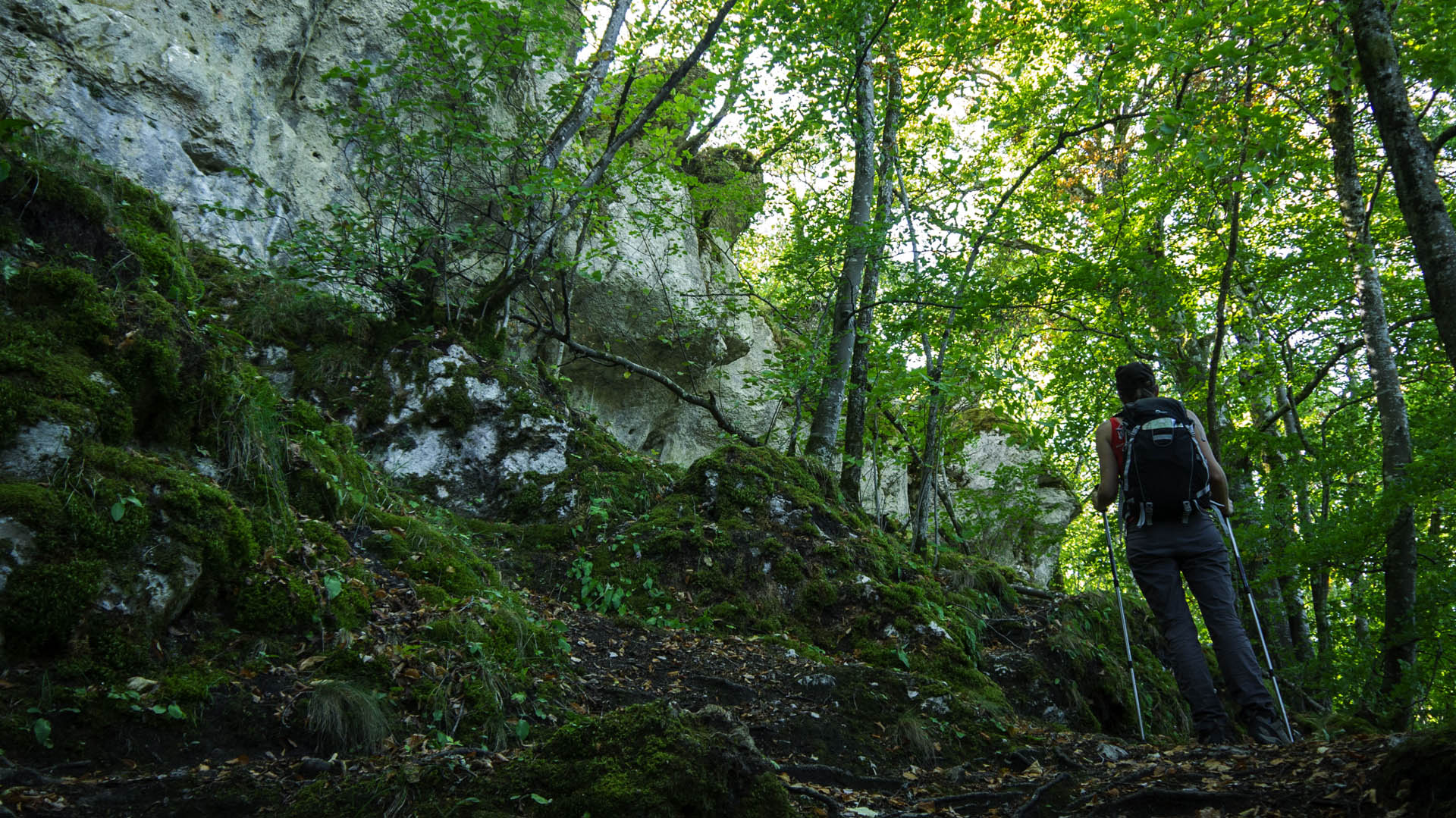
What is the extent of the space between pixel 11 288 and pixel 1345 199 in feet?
42.4

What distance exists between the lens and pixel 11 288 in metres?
4.09

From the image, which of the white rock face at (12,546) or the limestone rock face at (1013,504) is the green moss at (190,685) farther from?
the limestone rock face at (1013,504)

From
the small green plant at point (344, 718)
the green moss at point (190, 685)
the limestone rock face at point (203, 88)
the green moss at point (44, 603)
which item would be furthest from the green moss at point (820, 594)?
the limestone rock face at point (203, 88)

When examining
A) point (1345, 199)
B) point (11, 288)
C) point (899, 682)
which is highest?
point (1345, 199)

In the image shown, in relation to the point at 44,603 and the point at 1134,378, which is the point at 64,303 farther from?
the point at 1134,378

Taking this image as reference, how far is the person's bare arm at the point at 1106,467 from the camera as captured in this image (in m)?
5.24

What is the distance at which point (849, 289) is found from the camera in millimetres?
10344

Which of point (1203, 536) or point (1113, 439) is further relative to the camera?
point (1113, 439)

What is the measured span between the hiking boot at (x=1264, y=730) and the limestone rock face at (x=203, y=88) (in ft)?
36.6

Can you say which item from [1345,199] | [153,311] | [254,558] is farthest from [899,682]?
[1345,199]

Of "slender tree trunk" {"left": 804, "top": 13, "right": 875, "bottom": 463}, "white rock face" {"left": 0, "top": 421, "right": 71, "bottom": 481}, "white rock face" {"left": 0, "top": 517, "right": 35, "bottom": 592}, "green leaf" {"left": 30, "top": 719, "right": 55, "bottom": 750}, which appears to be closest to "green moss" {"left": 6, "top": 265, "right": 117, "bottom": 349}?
"white rock face" {"left": 0, "top": 421, "right": 71, "bottom": 481}

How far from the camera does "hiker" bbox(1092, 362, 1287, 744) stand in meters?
4.73

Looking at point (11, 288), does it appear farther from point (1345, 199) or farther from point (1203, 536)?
point (1345, 199)

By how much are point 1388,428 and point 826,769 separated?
27.3ft
